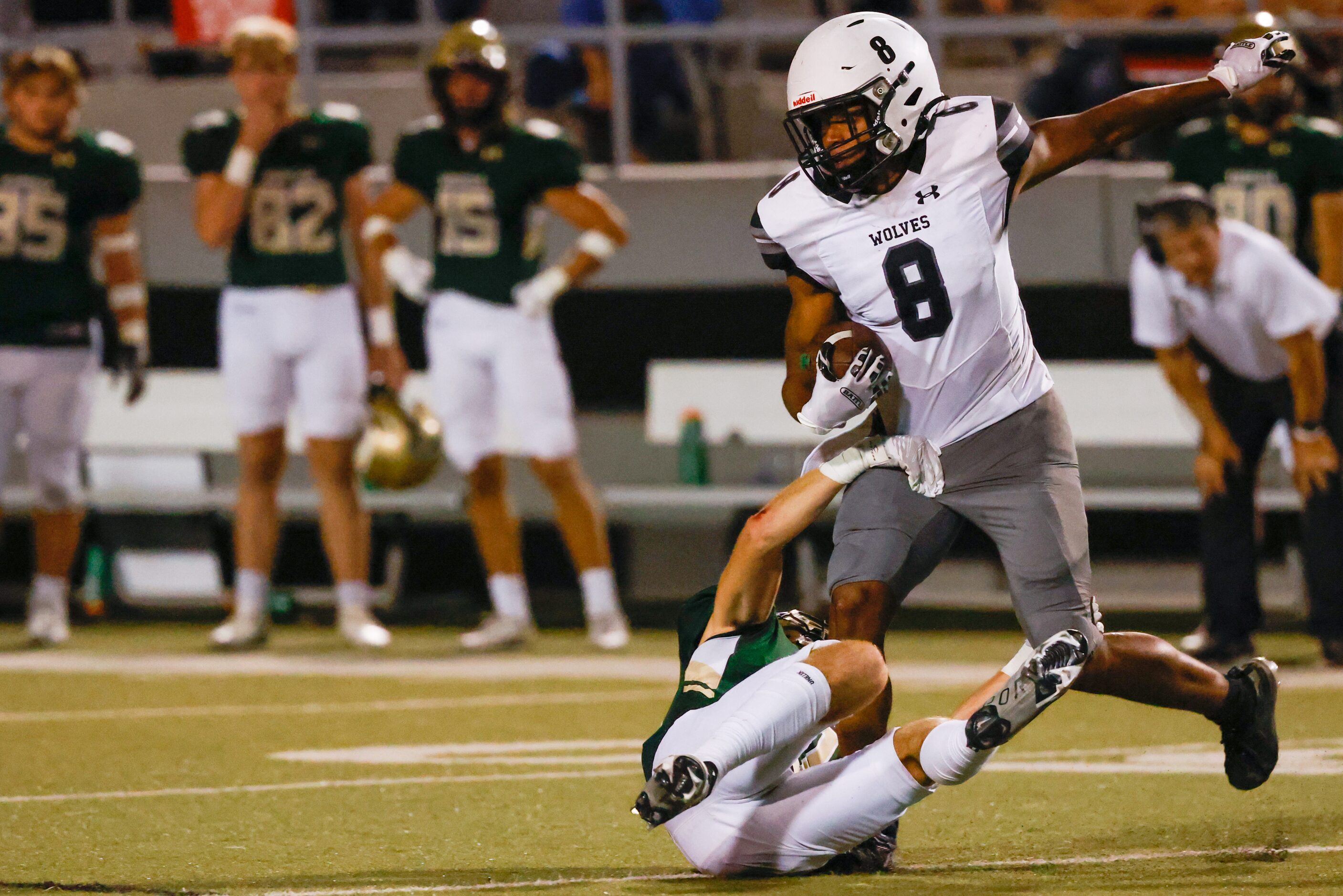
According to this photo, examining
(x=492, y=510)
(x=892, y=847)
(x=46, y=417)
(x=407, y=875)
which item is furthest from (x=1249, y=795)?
(x=46, y=417)

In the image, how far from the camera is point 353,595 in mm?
8141

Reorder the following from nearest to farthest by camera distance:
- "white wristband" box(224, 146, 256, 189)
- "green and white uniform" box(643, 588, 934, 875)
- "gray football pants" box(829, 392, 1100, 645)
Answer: "green and white uniform" box(643, 588, 934, 875), "gray football pants" box(829, 392, 1100, 645), "white wristband" box(224, 146, 256, 189)

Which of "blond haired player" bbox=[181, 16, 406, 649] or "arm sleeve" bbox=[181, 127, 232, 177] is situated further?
"arm sleeve" bbox=[181, 127, 232, 177]

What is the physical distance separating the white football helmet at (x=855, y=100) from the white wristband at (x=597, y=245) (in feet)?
11.1

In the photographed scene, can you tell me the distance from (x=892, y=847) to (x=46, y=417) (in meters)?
4.87

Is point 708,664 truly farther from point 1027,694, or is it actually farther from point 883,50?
point 883,50

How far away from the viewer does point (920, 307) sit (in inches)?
176

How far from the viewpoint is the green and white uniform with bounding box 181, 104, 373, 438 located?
800 cm

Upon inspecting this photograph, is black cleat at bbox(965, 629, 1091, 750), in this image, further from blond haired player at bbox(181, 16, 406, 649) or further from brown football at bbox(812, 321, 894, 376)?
blond haired player at bbox(181, 16, 406, 649)

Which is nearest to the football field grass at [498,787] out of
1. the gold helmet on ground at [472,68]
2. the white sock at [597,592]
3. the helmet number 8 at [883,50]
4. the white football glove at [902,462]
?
the white sock at [597,592]

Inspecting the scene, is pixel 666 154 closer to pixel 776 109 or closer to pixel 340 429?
pixel 776 109

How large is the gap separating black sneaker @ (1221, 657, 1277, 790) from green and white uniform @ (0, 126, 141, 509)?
4986 mm

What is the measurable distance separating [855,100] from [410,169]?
12.7 feet

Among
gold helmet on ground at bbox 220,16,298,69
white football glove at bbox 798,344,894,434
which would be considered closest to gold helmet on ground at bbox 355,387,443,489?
gold helmet on ground at bbox 220,16,298,69
